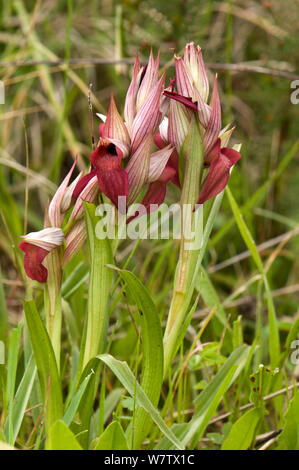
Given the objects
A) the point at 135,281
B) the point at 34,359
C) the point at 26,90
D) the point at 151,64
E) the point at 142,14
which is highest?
the point at 142,14

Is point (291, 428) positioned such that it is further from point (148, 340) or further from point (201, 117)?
point (201, 117)

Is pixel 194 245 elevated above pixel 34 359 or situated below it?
above

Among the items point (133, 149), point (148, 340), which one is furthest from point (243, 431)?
point (133, 149)

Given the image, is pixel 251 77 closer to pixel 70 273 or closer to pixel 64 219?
pixel 70 273

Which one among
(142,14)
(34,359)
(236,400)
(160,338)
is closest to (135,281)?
(160,338)

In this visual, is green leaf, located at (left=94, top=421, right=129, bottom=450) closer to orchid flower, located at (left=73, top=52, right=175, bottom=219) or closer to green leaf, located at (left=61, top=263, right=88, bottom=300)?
orchid flower, located at (left=73, top=52, right=175, bottom=219)
